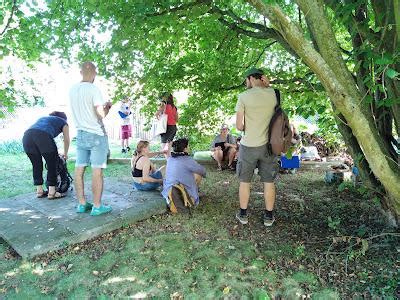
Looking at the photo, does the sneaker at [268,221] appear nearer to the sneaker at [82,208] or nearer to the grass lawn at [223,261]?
the grass lawn at [223,261]

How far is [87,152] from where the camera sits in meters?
4.33

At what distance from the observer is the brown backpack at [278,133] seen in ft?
12.8

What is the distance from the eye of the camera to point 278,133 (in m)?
3.89

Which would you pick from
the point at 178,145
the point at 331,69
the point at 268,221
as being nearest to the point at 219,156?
the point at 178,145

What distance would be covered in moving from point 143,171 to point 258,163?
6.75 feet

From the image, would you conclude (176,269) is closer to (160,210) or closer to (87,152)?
(160,210)

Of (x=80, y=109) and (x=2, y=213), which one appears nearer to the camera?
(x=80, y=109)

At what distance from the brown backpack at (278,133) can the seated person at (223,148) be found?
3.56m

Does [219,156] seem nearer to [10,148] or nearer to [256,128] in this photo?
[256,128]

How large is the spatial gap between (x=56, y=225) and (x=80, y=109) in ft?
4.82

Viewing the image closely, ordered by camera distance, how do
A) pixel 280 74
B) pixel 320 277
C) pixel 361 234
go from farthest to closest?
pixel 280 74 → pixel 361 234 → pixel 320 277

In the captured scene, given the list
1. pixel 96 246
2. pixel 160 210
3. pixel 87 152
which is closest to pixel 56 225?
pixel 96 246

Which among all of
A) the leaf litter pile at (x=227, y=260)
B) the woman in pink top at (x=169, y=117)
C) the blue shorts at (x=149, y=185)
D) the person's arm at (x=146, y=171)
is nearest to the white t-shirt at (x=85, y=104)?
the person's arm at (x=146, y=171)

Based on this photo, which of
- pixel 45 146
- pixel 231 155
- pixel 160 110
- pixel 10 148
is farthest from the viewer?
pixel 10 148
